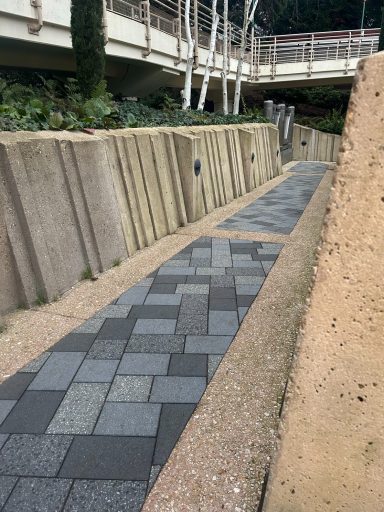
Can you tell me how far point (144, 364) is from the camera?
287 centimetres

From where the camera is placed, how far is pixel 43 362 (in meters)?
2.88

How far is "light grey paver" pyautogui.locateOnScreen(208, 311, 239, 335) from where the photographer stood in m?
3.33

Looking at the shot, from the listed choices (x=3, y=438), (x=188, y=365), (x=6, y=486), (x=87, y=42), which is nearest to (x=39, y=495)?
(x=6, y=486)

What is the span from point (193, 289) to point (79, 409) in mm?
2016

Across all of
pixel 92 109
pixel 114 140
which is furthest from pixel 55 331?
pixel 92 109

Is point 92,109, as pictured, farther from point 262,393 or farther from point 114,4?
point 114,4

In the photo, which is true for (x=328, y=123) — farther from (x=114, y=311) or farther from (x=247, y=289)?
(x=114, y=311)

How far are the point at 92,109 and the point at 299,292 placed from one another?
13.7 feet

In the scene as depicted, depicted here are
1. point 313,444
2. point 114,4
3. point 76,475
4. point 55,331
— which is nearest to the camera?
point 313,444

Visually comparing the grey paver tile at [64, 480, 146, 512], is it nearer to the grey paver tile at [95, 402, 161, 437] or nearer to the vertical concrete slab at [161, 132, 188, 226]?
the grey paver tile at [95, 402, 161, 437]

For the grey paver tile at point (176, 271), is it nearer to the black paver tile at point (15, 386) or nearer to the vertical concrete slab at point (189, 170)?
the black paver tile at point (15, 386)

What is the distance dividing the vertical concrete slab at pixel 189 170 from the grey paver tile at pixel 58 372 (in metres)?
4.21

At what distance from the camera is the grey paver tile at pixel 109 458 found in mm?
1950

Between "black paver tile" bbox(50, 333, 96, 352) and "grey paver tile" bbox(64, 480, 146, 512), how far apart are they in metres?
1.25
